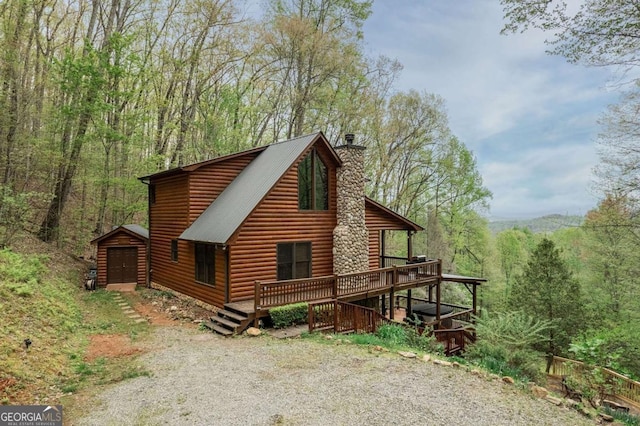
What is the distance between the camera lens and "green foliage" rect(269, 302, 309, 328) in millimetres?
10141

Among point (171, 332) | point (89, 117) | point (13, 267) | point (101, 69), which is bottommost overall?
point (171, 332)

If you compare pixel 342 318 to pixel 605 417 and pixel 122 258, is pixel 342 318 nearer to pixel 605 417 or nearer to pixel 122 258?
pixel 605 417

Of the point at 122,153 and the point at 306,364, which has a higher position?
the point at 122,153

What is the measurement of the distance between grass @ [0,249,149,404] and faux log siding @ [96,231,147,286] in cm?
213

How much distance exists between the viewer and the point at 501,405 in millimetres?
5738

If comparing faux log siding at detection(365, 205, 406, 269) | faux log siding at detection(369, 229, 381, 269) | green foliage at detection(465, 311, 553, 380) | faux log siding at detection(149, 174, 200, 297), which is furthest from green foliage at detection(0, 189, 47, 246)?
green foliage at detection(465, 311, 553, 380)

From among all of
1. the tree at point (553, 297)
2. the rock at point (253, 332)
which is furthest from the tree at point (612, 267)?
the rock at point (253, 332)

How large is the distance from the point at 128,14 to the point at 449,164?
24.6 m

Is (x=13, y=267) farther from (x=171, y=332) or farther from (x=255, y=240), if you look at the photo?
(x=255, y=240)

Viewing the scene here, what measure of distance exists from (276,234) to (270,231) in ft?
0.96

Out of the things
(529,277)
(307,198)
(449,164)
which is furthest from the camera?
(449,164)

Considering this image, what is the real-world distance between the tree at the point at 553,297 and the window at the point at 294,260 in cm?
1124

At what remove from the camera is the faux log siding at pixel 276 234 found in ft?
38.0

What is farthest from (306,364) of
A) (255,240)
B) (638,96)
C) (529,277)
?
(529,277)
